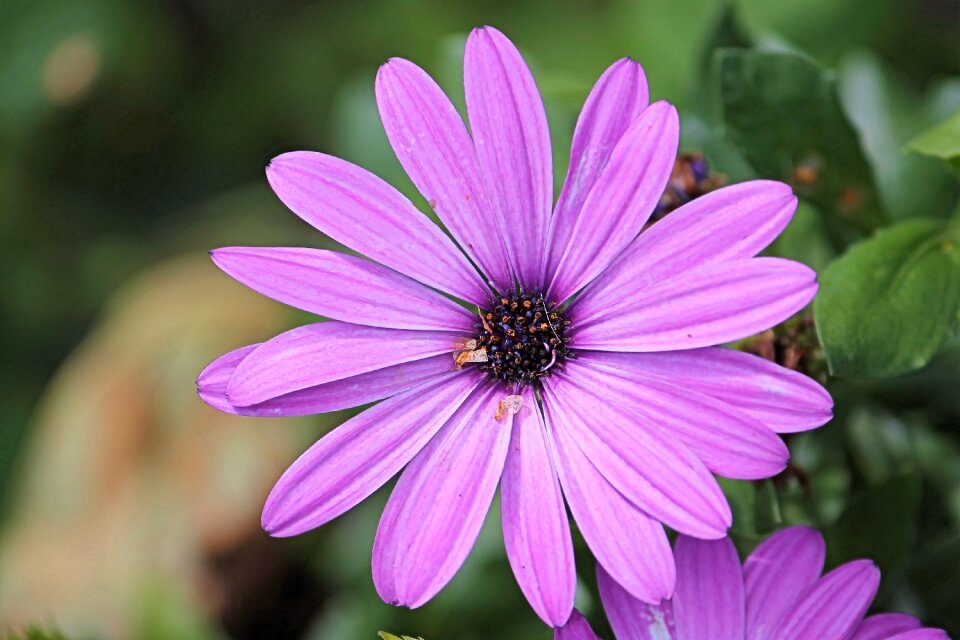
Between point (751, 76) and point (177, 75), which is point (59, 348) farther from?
point (751, 76)

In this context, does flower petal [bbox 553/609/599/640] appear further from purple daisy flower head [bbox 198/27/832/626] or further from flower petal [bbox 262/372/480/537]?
flower petal [bbox 262/372/480/537]

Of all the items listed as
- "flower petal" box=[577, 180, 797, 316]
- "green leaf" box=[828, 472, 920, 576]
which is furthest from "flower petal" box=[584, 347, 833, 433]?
"green leaf" box=[828, 472, 920, 576]

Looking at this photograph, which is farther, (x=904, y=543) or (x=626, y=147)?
(x=904, y=543)

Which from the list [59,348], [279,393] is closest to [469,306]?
[279,393]

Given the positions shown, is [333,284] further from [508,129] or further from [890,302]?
[890,302]

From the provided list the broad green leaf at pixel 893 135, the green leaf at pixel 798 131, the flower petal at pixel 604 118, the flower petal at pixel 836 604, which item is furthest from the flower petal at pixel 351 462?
the broad green leaf at pixel 893 135

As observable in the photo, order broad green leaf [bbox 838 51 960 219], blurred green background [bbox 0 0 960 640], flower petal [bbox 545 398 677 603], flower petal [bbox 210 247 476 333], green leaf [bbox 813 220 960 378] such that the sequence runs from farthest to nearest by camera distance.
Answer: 1. broad green leaf [bbox 838 51 960 219]
2. blurred green background [bbox 0 0 960 640]
3. green leaf [bbox 813 220 960 378]
4. flower petal [bbox 210 247 476 333]
5. flower petal [bbox 545 398 677 603]

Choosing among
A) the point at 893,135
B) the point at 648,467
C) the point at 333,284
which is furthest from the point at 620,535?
the point at 893,135
